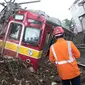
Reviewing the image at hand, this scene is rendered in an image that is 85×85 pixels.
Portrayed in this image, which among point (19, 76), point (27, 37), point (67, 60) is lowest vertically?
point (19, 76)

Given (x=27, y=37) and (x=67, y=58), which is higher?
(x=27, y=37)

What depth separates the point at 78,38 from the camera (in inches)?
699

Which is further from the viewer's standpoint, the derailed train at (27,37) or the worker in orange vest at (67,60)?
the derailed train at (27,37)

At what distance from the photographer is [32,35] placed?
37.2 ft

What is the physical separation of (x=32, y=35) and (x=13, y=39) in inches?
28.4

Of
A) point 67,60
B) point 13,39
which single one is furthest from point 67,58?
point 13,39

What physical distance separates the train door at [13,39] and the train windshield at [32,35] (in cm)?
18

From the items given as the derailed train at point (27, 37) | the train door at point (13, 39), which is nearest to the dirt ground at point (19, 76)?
the derailed train at point (27, 37)

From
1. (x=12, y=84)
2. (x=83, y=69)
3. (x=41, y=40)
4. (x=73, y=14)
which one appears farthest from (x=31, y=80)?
(x=73, y=14)

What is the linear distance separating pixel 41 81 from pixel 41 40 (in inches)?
85.1

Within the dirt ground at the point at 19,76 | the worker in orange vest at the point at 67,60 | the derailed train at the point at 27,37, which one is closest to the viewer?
the worker in orange vest at the point at 67,60

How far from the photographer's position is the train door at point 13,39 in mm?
11234

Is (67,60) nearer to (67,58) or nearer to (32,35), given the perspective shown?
(67,58)

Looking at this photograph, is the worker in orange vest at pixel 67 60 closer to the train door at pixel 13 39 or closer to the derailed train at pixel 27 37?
the derailed train at pixel 27 37
